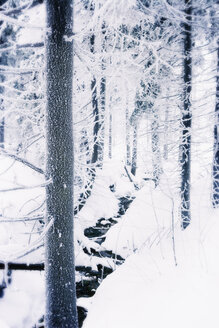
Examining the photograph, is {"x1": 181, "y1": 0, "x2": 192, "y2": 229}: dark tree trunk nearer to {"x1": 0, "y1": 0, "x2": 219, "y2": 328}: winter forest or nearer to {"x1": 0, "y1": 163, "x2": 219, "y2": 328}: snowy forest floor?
{"x1": 0, "y1": 0, "x2": 219, "y2": 328}: winter forest

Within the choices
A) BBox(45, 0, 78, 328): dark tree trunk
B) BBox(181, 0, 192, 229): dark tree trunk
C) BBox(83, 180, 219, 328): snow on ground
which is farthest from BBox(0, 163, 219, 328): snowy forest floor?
BBox(45, 0, 78, 328): dark tree trunk

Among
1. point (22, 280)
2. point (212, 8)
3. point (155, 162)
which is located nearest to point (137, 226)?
point (155, 162)

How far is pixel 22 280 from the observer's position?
7.46 m

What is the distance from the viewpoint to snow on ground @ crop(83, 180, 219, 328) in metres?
4.06

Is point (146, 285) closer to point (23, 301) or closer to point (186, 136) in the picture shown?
point (23, 301)

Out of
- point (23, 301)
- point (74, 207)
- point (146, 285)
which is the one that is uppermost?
point (74, 207)

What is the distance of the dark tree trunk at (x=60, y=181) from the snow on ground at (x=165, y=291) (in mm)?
925

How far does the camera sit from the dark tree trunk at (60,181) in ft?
13.6

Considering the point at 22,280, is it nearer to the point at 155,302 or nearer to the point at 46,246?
the point at 46,246

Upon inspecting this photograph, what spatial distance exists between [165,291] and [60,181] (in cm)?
278

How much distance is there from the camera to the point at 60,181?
4355 millimetres

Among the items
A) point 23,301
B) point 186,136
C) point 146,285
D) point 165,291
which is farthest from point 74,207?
point 186,136

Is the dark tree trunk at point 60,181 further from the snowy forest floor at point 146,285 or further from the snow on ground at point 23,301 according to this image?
the snow on ground at point 23,301

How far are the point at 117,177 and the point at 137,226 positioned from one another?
27.5ft
